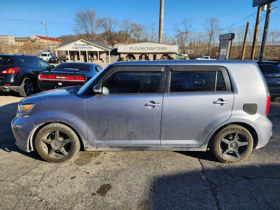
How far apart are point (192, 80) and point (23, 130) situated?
2.80 metres

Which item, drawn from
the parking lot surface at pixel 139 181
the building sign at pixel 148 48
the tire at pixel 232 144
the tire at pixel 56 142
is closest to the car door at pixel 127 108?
the tire at pixel 56 142

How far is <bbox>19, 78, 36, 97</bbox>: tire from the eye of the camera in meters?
6.53

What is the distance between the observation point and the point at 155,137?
8.83ft

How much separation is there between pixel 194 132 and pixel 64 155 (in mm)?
2181

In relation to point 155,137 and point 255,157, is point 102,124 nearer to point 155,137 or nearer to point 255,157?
point 155,137

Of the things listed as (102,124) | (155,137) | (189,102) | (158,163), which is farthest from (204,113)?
(102,124)

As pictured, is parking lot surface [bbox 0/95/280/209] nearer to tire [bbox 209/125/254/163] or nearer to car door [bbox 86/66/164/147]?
tire [bbox 209/125/254/163]

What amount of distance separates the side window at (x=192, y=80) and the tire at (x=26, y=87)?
6.43 metres

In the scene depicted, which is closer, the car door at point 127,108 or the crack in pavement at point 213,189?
the crack in pavement at point 213,189

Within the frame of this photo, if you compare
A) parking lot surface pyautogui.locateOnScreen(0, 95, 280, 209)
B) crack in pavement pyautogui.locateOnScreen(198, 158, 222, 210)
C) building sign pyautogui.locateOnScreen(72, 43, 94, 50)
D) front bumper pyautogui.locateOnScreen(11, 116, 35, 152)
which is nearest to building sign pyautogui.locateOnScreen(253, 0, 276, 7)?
parking lot surface pyautogui.locateOnScreen(0, 95, 280, 209)

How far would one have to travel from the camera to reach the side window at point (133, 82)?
2.62 metres

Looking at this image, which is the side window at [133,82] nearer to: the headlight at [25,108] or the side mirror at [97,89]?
the side mirror at [97,89]

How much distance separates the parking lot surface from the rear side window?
1246mm

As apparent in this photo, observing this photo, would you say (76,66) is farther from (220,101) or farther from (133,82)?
(220,101)
